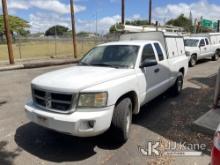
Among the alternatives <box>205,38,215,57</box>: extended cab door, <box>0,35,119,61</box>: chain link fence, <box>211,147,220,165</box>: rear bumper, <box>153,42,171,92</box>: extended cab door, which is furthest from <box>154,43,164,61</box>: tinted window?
<box>0,35,119,61</box>: chain link fence

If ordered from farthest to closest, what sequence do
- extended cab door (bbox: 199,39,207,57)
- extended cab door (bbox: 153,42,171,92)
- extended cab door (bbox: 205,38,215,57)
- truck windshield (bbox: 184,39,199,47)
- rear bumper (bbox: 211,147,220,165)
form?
extended cab door (bbox: 205,38,215,57)
extended cab door (bbox: 199,39,207,57)
truck windshield (bbox: 184,39,199,47)
extended cab door (bbox: 153,42,171,92)
rear bumper (bbox: 211,147,220,165)

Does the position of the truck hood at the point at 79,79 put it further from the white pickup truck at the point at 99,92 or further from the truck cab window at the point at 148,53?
the truck cab window at the point at 148,53

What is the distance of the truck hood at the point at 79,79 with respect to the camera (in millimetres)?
3770

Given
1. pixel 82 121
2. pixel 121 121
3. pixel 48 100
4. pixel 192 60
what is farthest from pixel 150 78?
pixel 192 60

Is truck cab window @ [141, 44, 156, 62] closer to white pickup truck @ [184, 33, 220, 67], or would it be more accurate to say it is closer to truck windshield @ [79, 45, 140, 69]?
truck windshield @ [79, 45, 140, 69]

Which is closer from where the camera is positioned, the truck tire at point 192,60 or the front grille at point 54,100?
the front grille at point 54,100

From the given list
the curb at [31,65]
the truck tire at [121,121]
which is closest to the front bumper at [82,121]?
the truck tire at [121,121]

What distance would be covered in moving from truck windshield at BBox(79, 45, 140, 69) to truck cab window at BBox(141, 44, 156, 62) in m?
0.21

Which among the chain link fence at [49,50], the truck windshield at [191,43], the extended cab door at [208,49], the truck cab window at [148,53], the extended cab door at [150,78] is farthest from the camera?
the chain link fence at [49,50]

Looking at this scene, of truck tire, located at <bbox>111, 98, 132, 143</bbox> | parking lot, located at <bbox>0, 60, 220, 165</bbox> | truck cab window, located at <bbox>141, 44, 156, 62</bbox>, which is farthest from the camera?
truck cab window, located at <bbox>141, 44, 156, 62</bbox>

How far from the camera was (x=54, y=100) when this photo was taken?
3.92m

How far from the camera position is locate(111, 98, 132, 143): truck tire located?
4090 mm

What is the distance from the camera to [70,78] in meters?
4.02

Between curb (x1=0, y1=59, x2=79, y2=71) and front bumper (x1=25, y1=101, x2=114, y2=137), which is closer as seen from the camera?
front bumper (x1=25, y1=101, x2=114, y2=137)
